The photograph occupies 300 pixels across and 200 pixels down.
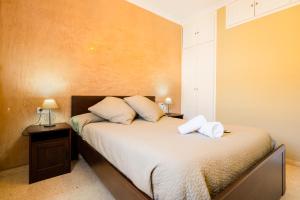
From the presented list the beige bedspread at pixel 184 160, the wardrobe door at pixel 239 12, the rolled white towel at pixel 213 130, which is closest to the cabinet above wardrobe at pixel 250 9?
the wardrobe door at pixel 239 12

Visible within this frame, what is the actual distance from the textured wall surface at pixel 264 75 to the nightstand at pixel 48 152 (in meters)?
2.84

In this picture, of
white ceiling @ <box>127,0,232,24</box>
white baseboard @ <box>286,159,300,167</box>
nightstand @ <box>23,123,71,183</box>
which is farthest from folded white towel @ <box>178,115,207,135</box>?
white ceiling @ <box>127,0,232,24</box>

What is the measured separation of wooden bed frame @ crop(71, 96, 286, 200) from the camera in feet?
3.24

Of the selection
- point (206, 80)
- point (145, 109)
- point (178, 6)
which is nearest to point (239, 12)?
point (178, 6)

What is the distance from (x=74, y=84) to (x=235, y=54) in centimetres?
292

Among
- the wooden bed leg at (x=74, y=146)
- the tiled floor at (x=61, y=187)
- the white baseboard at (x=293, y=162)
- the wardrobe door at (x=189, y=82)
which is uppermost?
the wardrobe door at (x=189, y=82)

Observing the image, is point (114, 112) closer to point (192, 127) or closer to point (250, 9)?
point (192, 127)

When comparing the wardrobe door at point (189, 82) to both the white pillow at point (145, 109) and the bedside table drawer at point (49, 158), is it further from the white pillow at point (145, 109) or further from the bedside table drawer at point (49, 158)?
the bedside table drawer at point (49, 158)

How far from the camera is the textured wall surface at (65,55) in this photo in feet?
6.47

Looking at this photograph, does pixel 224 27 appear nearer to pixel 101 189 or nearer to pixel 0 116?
pixel 101 189

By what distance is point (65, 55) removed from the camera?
2.33 m

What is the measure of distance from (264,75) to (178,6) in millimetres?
2150

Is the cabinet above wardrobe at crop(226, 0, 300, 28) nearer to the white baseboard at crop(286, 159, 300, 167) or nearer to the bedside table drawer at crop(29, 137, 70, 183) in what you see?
the white baseboard at crop(286, 159, 300, 167)

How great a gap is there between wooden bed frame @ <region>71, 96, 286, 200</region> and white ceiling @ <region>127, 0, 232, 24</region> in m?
2.89
